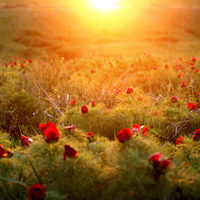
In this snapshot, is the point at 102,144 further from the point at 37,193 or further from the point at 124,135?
the point at 37,193

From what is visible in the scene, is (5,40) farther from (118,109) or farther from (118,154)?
(118,154)

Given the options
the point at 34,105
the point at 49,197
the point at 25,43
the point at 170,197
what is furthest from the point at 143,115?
the point at 25,43

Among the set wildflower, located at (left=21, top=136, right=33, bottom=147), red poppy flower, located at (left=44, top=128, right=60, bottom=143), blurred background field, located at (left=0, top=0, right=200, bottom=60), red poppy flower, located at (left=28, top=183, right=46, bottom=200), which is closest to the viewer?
red poppy flower, located at (left=28, top=183, right=46, bottom=200)

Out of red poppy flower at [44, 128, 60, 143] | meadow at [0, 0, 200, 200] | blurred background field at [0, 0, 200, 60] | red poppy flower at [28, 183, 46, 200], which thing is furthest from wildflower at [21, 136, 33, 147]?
blurred background field at [0, 0, 200, 60]

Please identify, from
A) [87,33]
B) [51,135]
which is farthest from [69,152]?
[87,33]

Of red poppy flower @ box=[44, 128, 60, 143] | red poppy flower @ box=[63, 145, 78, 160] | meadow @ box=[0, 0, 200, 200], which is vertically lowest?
meadow @ box=[0, 0, 200, 200]

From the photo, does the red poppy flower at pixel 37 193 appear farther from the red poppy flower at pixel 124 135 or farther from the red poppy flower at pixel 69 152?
the red poppy flower at pixel 124 135

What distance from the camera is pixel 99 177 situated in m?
1.08

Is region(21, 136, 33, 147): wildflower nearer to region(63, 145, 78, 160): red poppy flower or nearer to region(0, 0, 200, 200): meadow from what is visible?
region(0, 0, 200, 200): meadow

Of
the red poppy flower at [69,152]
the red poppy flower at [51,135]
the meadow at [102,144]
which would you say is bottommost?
the meadow at [102,144]

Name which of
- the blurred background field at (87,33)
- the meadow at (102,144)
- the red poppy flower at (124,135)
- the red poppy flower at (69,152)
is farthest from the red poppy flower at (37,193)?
the blurred background field at (87,33)

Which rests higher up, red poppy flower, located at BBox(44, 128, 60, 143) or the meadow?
red poppy flower, located at BBox(44, 128, 60, 143)

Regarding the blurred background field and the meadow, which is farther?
the blurred background field

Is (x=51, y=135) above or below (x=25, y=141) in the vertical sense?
above
